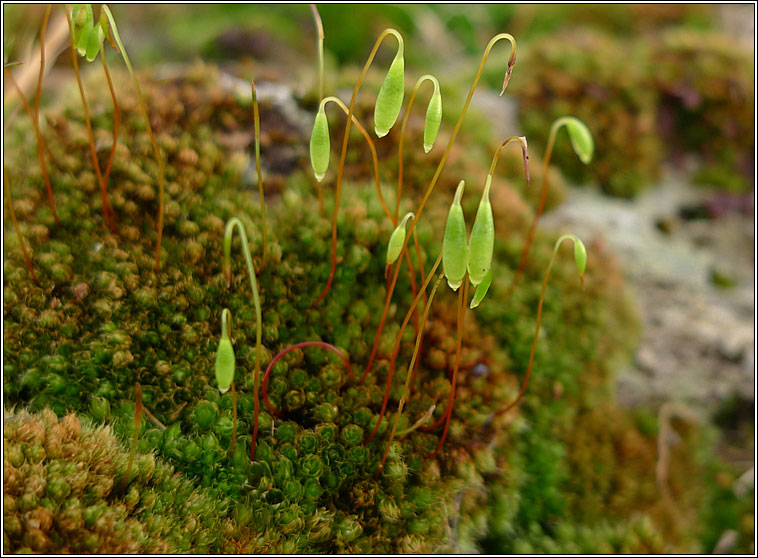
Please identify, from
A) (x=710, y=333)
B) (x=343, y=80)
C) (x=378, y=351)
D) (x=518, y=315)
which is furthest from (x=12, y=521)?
(x=710, y=333)

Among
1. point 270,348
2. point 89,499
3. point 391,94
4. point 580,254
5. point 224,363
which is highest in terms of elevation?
point 391,94

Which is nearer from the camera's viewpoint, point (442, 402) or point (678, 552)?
point (442, 402)

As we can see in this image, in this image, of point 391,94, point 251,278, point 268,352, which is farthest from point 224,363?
point 391,94

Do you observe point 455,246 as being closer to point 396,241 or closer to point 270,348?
point 396,241

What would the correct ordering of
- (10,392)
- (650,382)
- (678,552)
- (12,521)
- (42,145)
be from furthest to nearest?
(650,382)
(678,552)
(42,145)
(10,392)
(12,521)

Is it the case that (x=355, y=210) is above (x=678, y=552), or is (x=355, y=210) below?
above

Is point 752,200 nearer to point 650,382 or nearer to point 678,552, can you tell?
point 650,382
